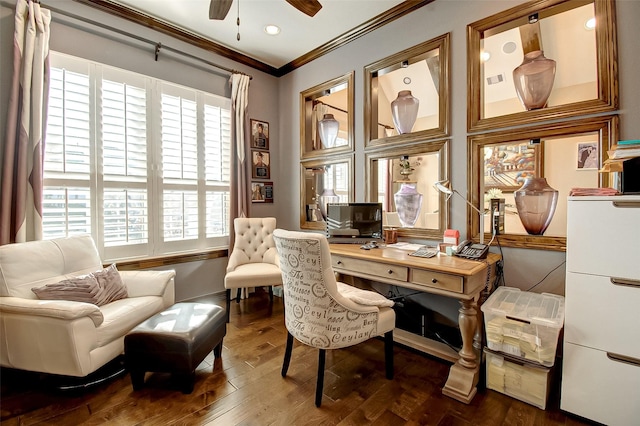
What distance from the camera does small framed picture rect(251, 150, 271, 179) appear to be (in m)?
3.79

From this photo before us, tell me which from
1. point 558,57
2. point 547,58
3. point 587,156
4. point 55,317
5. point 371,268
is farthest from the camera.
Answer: point 558,57

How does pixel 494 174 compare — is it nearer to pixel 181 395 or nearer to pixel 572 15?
pixel 572 15

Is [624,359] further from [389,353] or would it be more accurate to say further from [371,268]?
[371,268]

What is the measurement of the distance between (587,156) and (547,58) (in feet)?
5.28

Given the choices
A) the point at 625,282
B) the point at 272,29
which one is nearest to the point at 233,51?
the point at 272,29

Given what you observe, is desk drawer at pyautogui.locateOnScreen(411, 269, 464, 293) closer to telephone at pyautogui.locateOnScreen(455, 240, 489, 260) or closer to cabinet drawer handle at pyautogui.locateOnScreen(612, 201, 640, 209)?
telephone at pyautogui.locateOnScreen(455, 240, 489, 260)

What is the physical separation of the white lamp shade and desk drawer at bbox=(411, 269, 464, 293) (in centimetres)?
207

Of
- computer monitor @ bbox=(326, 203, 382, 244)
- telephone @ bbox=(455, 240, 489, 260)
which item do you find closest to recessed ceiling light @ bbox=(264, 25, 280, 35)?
computer monitor @ bbox=(326, 203, 382, 244)

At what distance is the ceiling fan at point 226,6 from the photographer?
1808 mm

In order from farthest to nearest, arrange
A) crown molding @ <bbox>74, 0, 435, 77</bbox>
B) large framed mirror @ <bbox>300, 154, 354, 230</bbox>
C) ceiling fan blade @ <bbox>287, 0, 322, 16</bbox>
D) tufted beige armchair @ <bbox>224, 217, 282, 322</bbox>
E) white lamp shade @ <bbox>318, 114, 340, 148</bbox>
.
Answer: large framed mirror @ <bbox>300, 154, 354, 230</bbox>
white lamp shade @ <bbox>318, 114, 340, 148</bbox>
tufted beige armchair @ <bbox>224, 217, 282, 322</bbox>
crown molding @ <bbox>74, 0, 435, 77</bbox>
ceiling fan blade @ <bbox>287, 0, 322, 16</bbox>

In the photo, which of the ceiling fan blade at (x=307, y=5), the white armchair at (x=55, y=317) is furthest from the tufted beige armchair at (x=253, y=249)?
the ceiling fan blade at (x=307, y=5)

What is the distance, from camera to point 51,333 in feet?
5.44

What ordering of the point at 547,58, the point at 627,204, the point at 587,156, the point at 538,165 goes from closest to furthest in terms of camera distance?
the point at 627,204 → the point at 547,58 → the point at 587,156 → the point at 538,165

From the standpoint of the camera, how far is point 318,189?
12.4 feet
